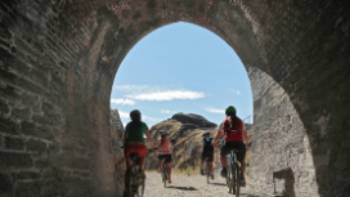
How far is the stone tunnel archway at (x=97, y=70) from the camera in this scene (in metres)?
4.96

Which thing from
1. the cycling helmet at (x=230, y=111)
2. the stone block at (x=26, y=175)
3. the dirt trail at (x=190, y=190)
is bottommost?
the dirt trail at (x=190, y=190)

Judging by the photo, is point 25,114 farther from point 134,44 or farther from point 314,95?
point 134,44

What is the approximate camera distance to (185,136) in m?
37.3

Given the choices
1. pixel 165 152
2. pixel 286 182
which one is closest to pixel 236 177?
pixel 286 182

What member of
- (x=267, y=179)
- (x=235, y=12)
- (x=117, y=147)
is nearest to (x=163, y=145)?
(x=117, y=147)

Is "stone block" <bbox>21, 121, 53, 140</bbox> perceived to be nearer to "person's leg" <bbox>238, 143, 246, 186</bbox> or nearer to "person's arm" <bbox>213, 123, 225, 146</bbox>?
"person's arm" <bbox>213, 123, 225, 146</bbox>

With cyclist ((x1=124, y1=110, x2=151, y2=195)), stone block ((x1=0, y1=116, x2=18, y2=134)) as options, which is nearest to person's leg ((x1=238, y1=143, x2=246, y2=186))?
cyclist ((x1=124, y1=110, x2=151, y2=195))

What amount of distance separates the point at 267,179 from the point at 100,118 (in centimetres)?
448

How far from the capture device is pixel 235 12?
27.7 feet

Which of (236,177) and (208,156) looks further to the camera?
(208,156)

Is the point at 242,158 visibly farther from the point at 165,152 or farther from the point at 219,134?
the point at 165,152

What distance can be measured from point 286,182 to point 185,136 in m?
30.1

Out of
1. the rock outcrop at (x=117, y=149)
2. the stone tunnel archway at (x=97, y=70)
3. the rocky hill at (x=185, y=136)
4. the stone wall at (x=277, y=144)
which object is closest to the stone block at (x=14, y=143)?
the stone tunnel archway at (x=97, y=70)

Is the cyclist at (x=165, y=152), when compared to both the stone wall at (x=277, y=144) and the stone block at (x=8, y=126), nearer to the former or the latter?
the stone wall at (x=277, y=144)
